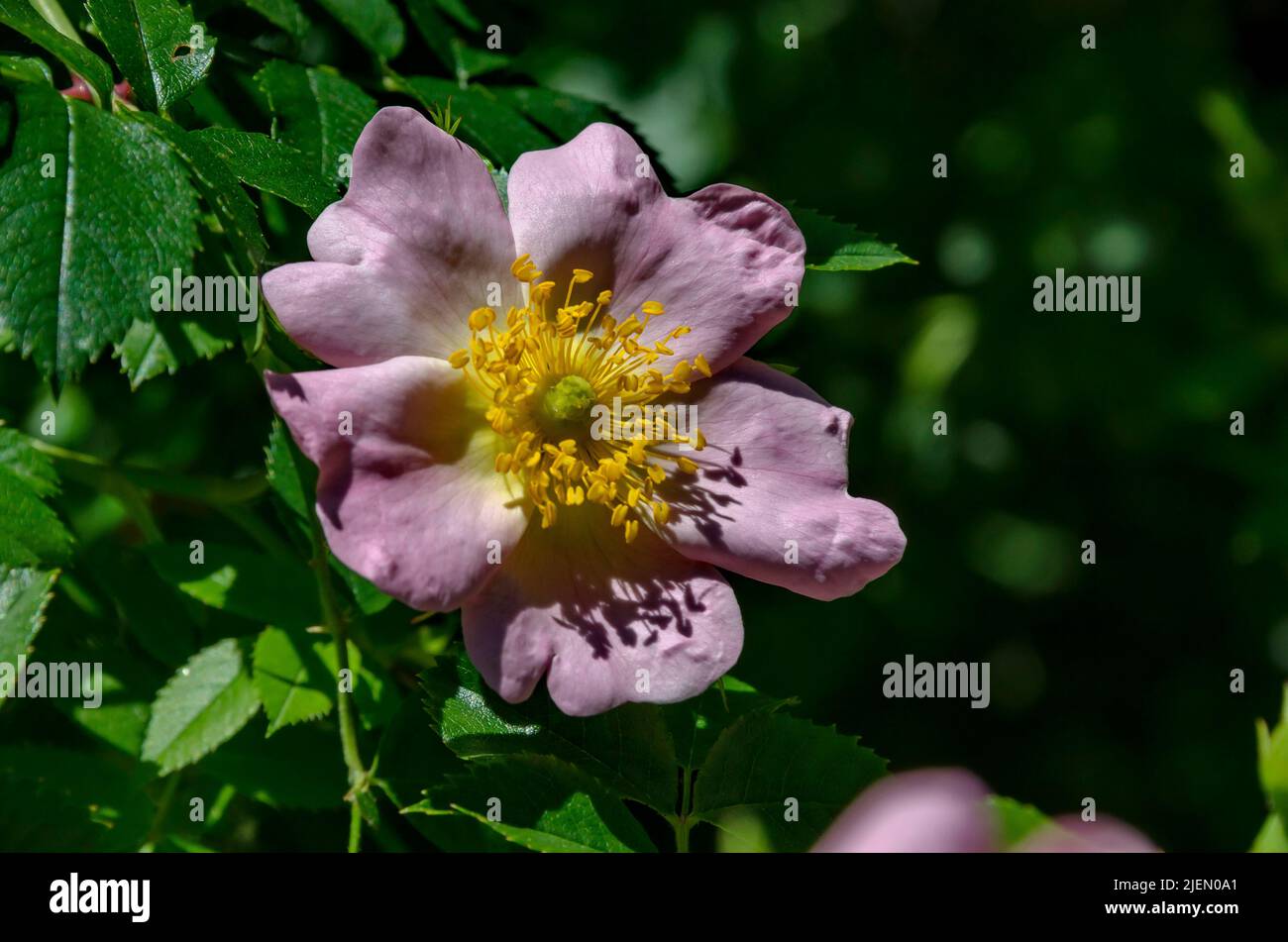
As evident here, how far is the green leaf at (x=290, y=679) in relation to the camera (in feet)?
5.47

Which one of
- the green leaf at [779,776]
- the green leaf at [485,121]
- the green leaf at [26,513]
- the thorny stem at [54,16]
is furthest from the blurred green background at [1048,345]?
the green leaf at [26,513]

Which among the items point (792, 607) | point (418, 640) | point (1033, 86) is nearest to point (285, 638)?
point (418, 640)

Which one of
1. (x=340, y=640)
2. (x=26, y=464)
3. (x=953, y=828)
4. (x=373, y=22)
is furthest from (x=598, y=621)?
(x=373, y=22)

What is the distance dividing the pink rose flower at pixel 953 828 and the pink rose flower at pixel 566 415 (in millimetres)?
412

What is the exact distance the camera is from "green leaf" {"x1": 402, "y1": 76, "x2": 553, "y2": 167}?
175 centimetres

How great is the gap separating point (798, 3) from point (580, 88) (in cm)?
85

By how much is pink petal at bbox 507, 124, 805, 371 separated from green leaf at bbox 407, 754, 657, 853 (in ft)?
1.89

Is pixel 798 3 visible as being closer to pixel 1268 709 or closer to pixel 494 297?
pixel 494 297

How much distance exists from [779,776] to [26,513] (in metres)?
1.04

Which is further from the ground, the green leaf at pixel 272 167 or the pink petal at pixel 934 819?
the green leaf at pixel 272 167
